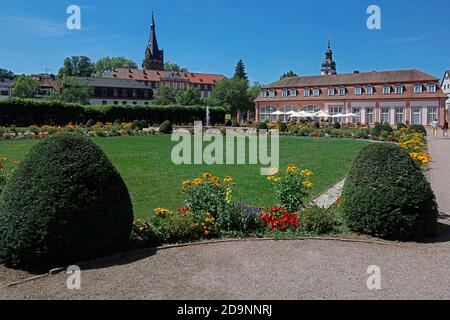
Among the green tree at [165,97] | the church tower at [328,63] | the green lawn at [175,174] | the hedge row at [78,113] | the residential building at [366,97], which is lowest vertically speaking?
the green lawn at [175,174]

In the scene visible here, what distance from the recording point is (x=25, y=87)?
7975 centimetres

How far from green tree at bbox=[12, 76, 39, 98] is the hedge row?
41.1 metres

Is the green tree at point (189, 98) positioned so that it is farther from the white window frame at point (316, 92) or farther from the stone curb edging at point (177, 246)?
the stone curb edging at point (177, 246)

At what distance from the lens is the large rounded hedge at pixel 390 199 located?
6.48m

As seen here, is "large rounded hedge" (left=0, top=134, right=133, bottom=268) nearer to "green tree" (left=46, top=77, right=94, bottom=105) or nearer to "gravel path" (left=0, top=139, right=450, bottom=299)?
"gravel path" (left=0, top=139, right=450, bottom=299)

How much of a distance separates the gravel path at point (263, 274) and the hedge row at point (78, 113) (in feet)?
121

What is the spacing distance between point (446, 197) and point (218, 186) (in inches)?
244

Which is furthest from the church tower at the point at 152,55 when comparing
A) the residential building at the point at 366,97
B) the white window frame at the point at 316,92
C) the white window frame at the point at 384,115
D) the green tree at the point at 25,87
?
the white window frame at the point at 384,115

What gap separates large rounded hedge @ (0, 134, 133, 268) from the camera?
16.4 feet

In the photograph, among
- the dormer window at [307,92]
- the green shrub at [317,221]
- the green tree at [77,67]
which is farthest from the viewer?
the green tree at [77,67]

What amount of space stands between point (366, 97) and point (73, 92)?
43739 mm
